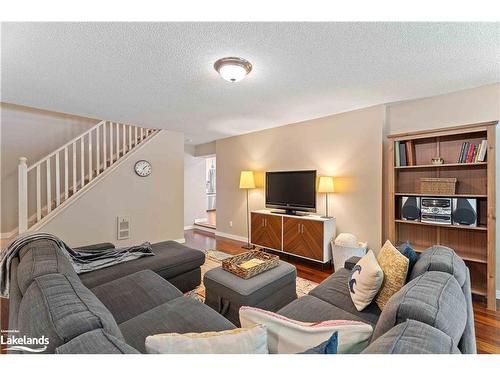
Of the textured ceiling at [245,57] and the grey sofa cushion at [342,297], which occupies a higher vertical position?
the textured ceiling at [245,57]

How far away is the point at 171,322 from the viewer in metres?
1.32

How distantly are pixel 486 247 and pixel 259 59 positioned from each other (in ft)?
9.88

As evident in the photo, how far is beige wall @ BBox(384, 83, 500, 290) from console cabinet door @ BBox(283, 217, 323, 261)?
1191 millimetres

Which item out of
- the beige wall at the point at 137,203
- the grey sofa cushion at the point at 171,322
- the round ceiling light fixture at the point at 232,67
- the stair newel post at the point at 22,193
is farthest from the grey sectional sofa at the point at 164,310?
the beige wall at the point at 137,203

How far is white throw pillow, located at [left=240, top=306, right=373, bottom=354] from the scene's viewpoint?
85 centimetres

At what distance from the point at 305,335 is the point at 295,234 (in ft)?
9.19

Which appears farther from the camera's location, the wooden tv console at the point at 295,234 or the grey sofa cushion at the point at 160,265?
the wooden tv console at the point at 295,234

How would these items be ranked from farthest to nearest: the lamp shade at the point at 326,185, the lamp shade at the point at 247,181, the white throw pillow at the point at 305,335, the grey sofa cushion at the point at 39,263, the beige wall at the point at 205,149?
1. the beige wall at the point at 205,149
2. the lamp shade at the point at 247,181
3. the lamp shade at the point at 326,185
4. the grey sofa cushion at the point at 39,263
5. the white throw pillow at the point at 305,335

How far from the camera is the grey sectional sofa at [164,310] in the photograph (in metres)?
0.75

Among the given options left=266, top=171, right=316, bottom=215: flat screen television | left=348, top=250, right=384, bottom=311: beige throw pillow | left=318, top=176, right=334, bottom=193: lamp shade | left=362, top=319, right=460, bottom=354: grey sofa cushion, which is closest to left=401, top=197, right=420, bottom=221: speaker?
left=318, top=176, right=334, bottom=193: lamp shade

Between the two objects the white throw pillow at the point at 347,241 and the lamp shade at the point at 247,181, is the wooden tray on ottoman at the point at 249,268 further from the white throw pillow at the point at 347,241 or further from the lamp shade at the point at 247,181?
the lamp shade at the point at 247,181

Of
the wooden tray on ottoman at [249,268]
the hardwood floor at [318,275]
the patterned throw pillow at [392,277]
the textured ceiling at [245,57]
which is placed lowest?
the hardwood floor at [318,275]

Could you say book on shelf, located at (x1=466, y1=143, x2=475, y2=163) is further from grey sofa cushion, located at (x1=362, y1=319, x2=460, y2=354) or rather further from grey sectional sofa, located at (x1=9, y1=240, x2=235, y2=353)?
grey sectional sofa, located at (x1=9, y1=240, x2=235, y2=353)

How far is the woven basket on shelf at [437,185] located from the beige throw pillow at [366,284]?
5.84 ft
